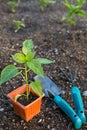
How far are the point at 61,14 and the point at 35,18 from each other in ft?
1.15

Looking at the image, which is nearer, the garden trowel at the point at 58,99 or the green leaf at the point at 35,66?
the green leaf at the point at 35,66

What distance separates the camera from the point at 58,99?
195cm

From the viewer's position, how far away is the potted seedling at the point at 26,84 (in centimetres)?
165

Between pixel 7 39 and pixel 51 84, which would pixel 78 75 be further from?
pixel 7 39

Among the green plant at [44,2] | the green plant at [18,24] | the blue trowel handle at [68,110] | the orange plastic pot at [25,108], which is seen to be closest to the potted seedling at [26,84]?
the orange plastic pot at [25,108]

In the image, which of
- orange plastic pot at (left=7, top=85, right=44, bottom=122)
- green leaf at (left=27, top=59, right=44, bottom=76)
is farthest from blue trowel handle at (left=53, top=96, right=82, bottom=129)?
green leaf at (left=27, top=59, right=44, bottom=76)

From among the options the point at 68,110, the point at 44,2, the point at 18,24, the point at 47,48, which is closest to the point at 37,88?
the point at 68,110

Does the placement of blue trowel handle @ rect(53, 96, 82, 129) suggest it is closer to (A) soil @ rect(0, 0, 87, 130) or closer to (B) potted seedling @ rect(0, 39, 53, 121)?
(A) soil @ rect(0, 0, 87, 130)

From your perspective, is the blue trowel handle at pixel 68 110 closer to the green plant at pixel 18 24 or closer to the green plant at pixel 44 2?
the green plant at pixel 18 24

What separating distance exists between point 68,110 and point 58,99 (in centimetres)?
14

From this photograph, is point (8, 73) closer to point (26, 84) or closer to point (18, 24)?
point (26, 84)

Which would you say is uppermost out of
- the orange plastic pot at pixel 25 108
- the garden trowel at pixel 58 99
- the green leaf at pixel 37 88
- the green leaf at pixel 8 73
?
the green leaf at pixel 8 73

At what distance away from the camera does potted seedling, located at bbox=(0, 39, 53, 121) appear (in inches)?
65.0

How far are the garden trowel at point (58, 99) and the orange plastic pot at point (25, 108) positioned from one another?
160mm
